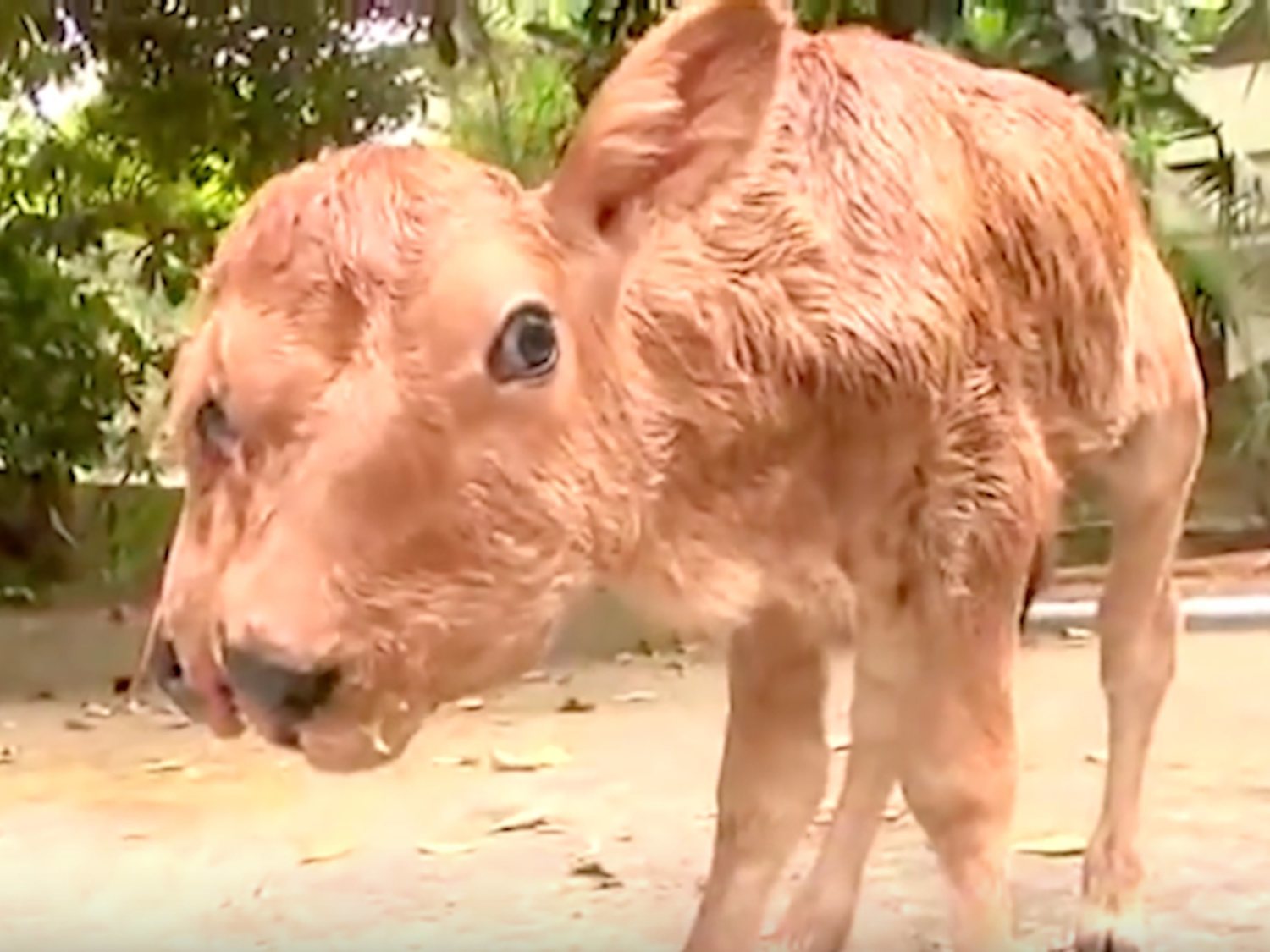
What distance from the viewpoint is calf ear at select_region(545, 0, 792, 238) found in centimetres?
82

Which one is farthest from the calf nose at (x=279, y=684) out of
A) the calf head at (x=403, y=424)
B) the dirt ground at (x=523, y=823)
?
the dirt ground at (x=523, y=823)

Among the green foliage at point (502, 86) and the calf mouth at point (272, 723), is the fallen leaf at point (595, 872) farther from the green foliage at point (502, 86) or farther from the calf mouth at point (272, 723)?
the calf mouth at point (272, 723)

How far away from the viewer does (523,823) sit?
164 centimetres

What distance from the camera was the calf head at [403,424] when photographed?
73cm

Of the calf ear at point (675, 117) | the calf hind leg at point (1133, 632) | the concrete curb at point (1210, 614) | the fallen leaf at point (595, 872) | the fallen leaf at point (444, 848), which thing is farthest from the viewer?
A: the concrete curb at point (1210, 614)

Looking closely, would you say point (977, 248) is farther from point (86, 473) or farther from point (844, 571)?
point (86, 473)

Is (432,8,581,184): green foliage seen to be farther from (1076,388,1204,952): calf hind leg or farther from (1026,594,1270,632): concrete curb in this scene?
(1026,594,1270,632): concrete curb

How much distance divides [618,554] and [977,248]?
26cm

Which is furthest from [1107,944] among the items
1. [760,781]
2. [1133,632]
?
[760,781]

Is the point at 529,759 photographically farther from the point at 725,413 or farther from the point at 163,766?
the point at 725,413

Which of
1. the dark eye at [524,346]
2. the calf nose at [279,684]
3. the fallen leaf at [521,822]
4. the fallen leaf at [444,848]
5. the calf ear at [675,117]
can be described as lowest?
the fallen leaf at [521,822]

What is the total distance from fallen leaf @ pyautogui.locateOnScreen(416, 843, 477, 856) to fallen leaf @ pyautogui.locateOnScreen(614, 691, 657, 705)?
1.84ft

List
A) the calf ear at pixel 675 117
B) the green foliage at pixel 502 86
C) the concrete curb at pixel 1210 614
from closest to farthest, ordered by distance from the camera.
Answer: the calf ear at pixel 675 117
the green foliage at pixel 502 86
the concrete curb at pixel 1210 614

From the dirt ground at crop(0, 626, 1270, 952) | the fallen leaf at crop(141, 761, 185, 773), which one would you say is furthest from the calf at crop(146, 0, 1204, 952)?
the fallen leaf at crop(141, 761, 185, 773)
